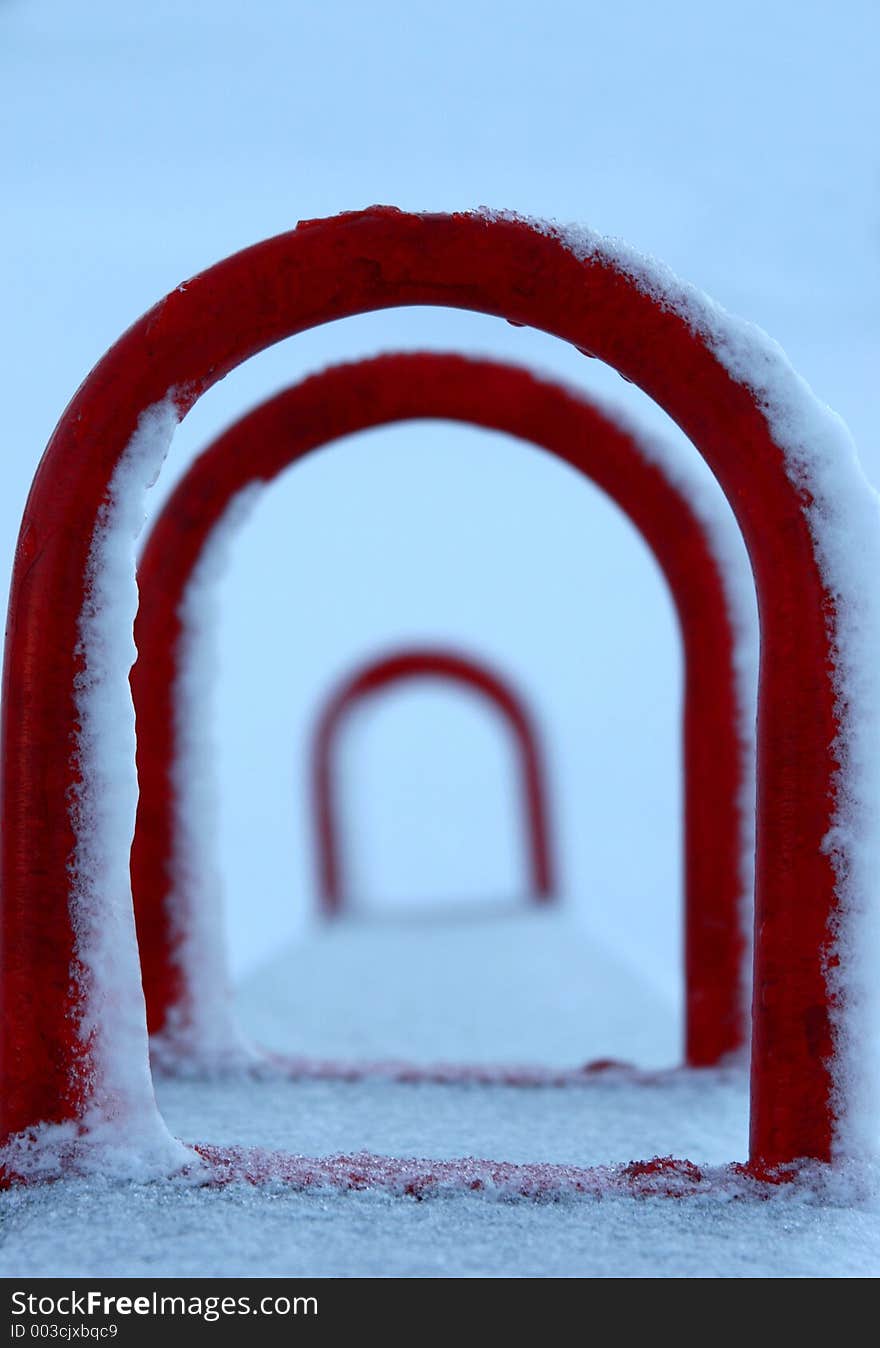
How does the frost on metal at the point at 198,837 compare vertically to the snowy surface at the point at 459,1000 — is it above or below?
above

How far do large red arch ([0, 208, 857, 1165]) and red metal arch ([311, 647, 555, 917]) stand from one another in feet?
8.45

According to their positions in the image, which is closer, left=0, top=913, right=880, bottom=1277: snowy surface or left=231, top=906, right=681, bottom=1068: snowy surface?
left=0, top=913, right=880, bottom=1277: snowy surface

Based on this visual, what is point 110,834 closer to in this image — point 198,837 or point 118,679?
point 118,679

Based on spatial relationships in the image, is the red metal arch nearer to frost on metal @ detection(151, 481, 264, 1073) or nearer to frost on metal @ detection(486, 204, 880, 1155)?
frost on metal @ detection(151, 481, 264, 1073)

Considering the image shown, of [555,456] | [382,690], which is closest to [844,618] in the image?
[555,456]

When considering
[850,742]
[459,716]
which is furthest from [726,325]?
[459,716]

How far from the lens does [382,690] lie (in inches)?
143

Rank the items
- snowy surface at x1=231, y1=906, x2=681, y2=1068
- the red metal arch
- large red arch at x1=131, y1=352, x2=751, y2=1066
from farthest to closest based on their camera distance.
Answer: the red metal arch, snowy surface at x1=231, y1=906, x2=681, y2=1068, large red arch at x1=131, y1=352, x2=751, y2=1066

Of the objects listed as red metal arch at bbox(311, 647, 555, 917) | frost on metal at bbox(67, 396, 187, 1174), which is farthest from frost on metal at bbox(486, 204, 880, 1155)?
red metal arch at bbox(311, 647, 555, 917)

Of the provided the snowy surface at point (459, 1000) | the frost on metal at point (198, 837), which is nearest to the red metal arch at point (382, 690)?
the snowy surface at point (459, 1000)

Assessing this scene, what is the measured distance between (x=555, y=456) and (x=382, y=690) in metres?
2.18

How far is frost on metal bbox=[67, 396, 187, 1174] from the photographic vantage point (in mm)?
947

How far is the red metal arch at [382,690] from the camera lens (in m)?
3.54

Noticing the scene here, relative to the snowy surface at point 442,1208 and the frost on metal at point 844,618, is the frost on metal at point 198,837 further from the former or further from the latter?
the frost on metal at point 844,618
